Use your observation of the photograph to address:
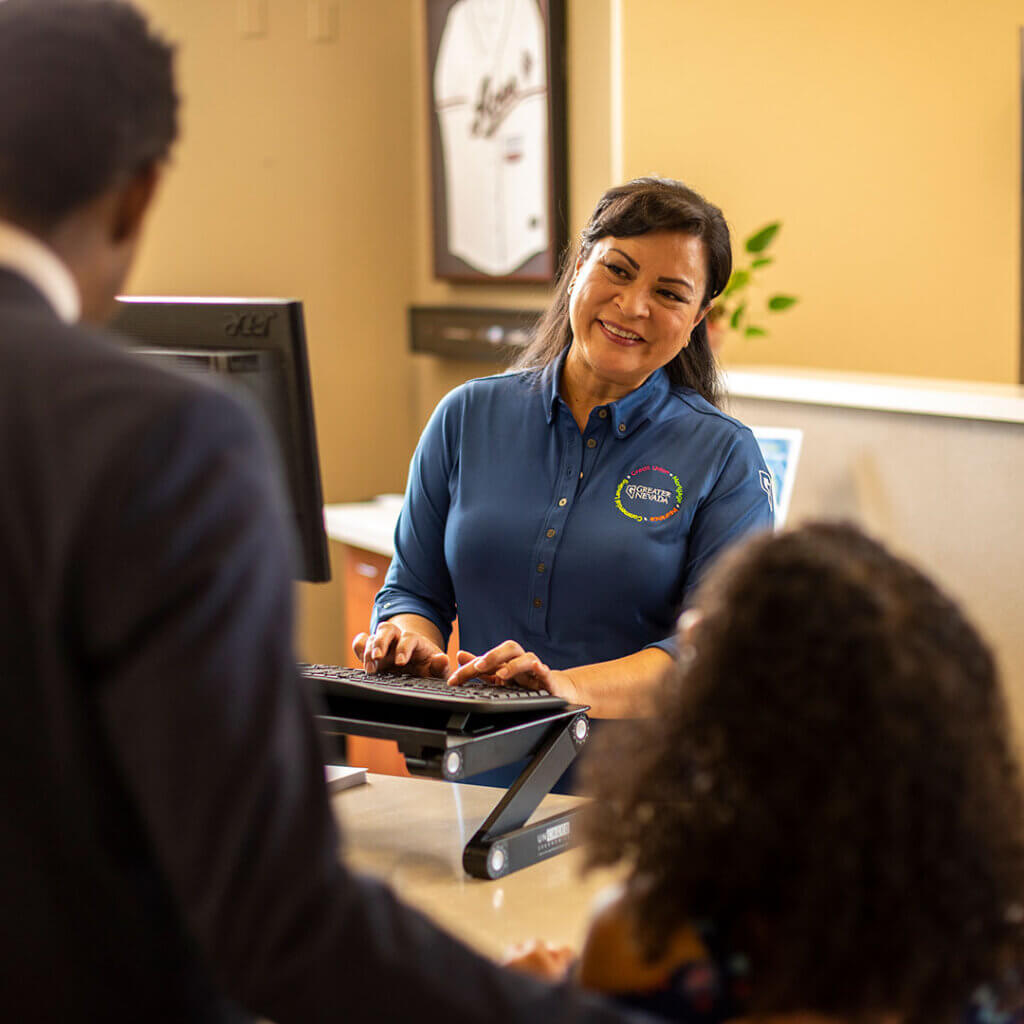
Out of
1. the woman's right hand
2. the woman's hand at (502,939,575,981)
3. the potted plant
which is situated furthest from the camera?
the potted plant

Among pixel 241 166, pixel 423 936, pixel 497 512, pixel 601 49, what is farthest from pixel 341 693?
pixel 241 166

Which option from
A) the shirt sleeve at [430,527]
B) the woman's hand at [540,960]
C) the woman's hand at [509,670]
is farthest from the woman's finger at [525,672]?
the woman's hand at [540,960]

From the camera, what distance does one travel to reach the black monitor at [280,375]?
158cm

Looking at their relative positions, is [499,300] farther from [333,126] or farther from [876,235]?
[876,235]

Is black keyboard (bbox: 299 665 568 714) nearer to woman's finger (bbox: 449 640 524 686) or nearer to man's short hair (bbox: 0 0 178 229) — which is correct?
woman's finger (bbox: 449 640 524 686)

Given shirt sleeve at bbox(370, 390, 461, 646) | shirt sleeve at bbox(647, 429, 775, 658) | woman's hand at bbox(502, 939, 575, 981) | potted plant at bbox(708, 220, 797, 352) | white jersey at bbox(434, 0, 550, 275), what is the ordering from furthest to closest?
white jersey at bbox(434, 0, 550, 275) → potted plant at bbox(708, 220, 797, 352) → shirt sleeve at bbox(370, 390, 461, 646) → shirt sleeve at bbox(647, 429, 775, 658) → woman's hand at bbox(502, 939, 575, 981)

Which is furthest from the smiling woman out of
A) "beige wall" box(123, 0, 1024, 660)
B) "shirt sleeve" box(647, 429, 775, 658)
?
"beige wall" box(123, 0, 1024, 660)

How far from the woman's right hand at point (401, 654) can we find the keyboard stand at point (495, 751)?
0.45 ft

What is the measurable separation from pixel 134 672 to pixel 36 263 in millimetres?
223

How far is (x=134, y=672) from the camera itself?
62 cm

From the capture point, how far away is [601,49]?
3.33 metres

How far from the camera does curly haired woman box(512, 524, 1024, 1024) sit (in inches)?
28.6

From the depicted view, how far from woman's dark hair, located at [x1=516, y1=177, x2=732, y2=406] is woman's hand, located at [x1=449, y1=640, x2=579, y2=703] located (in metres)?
0.57

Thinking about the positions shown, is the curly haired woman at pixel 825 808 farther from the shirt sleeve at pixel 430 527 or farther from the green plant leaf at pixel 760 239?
the green plant leaf at pixel 760 239
